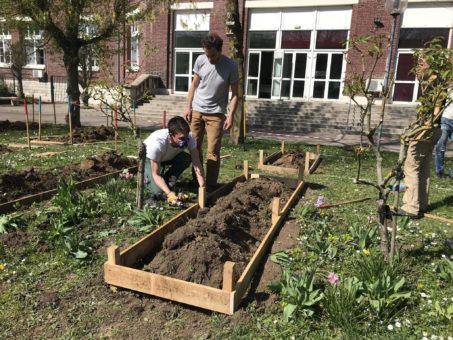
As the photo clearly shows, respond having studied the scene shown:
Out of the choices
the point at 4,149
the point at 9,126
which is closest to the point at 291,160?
the point at 4,149

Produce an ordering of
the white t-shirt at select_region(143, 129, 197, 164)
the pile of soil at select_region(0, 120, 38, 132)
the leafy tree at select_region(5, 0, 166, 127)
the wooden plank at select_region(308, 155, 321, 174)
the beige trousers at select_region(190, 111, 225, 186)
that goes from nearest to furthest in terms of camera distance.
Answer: the white t-shirt at select_region(143, 129, 197, 164), the beige trousers at select_region(190, 111, 225, 186), the wooden plank at select_region(308, 155, 321, 174), the leafy tree at select_region(5, 0, 166, 127), the pile of soil at select_region(0, 120, 38, 132)

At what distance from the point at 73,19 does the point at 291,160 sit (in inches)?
347

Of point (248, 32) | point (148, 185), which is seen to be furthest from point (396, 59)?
point (148, 185)

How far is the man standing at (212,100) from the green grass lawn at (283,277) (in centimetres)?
129

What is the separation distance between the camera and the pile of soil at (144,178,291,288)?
3264 mm

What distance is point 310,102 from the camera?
824 inches

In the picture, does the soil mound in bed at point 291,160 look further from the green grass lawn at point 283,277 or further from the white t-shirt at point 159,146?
the white t-shirt at point 159,146

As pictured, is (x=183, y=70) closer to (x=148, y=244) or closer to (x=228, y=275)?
(x=148, y=244)

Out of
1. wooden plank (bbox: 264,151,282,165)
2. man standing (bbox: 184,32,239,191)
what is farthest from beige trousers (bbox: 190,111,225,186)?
wooden plank (bbox: 264,151,282,165)

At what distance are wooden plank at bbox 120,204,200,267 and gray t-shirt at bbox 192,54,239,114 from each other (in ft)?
6.31

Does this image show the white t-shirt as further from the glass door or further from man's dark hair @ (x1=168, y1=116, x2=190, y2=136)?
the glass door

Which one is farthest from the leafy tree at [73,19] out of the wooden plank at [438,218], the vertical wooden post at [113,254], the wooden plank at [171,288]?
the wooden plank at [438,218]

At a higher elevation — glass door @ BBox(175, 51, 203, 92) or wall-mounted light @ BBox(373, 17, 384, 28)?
wall-mounted light @ BBox(373, 17, 384, 28)

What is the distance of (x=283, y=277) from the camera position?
10.4ft
